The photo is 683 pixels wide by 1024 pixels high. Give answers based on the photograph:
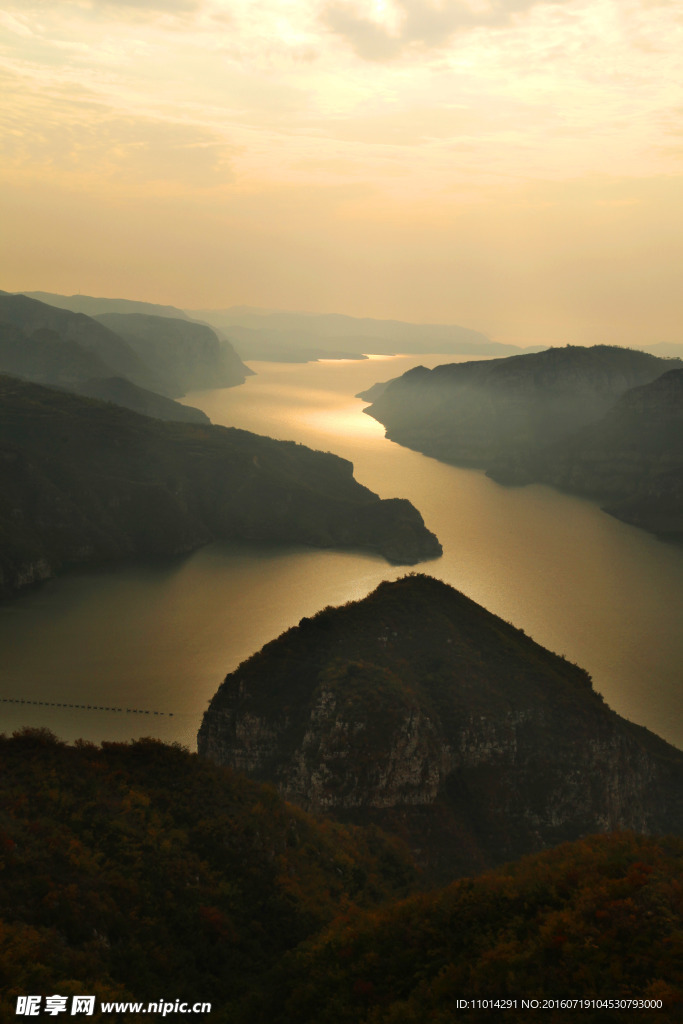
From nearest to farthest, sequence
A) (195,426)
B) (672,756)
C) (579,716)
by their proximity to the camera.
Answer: (579,716), (672,756), (195,426)

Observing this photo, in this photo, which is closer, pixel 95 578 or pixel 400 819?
pixel 400 819

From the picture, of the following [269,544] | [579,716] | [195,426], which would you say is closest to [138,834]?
[579,716]

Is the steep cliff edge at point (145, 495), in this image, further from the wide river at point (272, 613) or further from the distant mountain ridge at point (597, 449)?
the distant mountain ridge at point (597, 449)

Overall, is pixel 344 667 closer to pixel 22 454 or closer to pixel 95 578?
pixel 95 578

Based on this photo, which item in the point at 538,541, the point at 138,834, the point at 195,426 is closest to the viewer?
the point at 138,834

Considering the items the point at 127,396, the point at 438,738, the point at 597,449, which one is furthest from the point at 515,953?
the point at 127,396

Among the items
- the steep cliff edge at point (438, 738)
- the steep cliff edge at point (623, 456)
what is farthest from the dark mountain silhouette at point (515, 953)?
the steep cliff edge at point (623, 456)

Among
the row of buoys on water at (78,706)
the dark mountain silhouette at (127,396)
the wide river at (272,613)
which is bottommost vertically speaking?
the row of buoys on water at (78,706)
